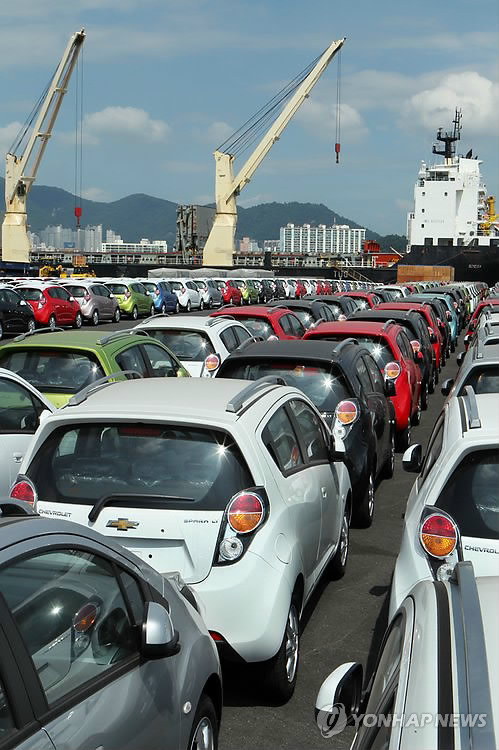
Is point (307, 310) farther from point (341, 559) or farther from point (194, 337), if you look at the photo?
point (341, 559)

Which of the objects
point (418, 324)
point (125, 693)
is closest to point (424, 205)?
point (418, 324)

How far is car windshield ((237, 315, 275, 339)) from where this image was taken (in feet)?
49.8

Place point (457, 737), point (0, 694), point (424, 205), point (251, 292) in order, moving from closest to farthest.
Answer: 1. point (457, 737)
2. point (0, 694)
3. point (251, 292)
4. point (424, 205)

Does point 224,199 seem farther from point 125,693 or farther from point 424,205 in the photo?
point 125,693

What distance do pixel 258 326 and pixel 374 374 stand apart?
5395mm

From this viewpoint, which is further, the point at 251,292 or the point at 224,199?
the point at 224,199

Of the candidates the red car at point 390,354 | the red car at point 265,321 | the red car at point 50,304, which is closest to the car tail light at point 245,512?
the red car at point 390,354

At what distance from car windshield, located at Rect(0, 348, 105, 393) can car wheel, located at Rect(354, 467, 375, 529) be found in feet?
9.09

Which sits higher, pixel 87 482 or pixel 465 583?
pixel 465 583

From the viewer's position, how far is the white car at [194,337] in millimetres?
12812

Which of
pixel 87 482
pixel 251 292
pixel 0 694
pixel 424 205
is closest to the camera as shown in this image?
pixel 0 694

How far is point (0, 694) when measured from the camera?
2631 millimetres

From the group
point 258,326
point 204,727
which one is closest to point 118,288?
point 258,326

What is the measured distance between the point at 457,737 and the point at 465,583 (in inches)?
30.7
